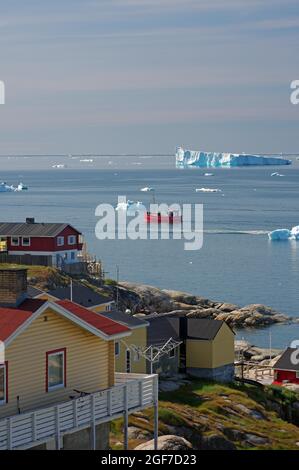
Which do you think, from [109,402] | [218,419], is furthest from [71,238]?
[109,402]

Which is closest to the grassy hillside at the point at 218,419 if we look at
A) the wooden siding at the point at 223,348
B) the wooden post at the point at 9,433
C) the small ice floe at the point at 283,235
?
the wooden siding at the point at 223,348

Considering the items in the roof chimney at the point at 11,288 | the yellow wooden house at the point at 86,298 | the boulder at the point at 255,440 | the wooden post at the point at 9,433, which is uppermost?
the roof chimney at the point at 11,288

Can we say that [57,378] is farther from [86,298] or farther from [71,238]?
[71,238]

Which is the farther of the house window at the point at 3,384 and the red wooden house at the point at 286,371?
the red wooden house at the point at 286,371

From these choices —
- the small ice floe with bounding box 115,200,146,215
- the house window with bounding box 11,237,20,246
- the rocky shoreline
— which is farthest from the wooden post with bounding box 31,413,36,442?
the small ice floe with bounding box 115,200,146,215

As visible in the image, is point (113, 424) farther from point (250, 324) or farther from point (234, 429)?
point (250, 324)

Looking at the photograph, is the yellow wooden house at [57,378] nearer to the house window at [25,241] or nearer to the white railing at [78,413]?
the white railing at [78,413]

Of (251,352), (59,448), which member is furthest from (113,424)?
(251,352)

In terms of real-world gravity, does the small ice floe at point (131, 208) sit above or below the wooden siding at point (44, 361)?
above
